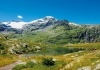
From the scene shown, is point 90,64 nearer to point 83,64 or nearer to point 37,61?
point 83,64

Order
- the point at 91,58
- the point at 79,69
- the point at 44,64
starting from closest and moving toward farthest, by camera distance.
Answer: the point at 79,69
the point at 91,58
the point at 44,64

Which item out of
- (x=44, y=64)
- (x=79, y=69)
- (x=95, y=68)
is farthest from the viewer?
(x=44, y=64)

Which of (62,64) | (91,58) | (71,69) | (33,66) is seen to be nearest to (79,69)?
(71,69)

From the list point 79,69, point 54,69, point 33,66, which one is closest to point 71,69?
point 79,69

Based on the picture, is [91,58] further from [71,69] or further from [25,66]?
[25,66]

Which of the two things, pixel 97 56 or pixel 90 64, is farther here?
pixel 97 56

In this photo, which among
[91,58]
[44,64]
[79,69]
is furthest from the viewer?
[44,64]

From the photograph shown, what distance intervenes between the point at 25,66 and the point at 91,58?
17.1m

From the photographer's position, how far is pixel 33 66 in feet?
186

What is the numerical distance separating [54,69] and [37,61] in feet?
23.2

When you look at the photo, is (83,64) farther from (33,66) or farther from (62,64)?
(33,66)

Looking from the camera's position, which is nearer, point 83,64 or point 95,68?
point 95,68

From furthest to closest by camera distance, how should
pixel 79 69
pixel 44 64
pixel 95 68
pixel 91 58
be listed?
pixel 44 64 → pixel 91 58 → pixel 79 69 → pixel 95 68

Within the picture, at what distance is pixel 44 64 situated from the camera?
55.9m
